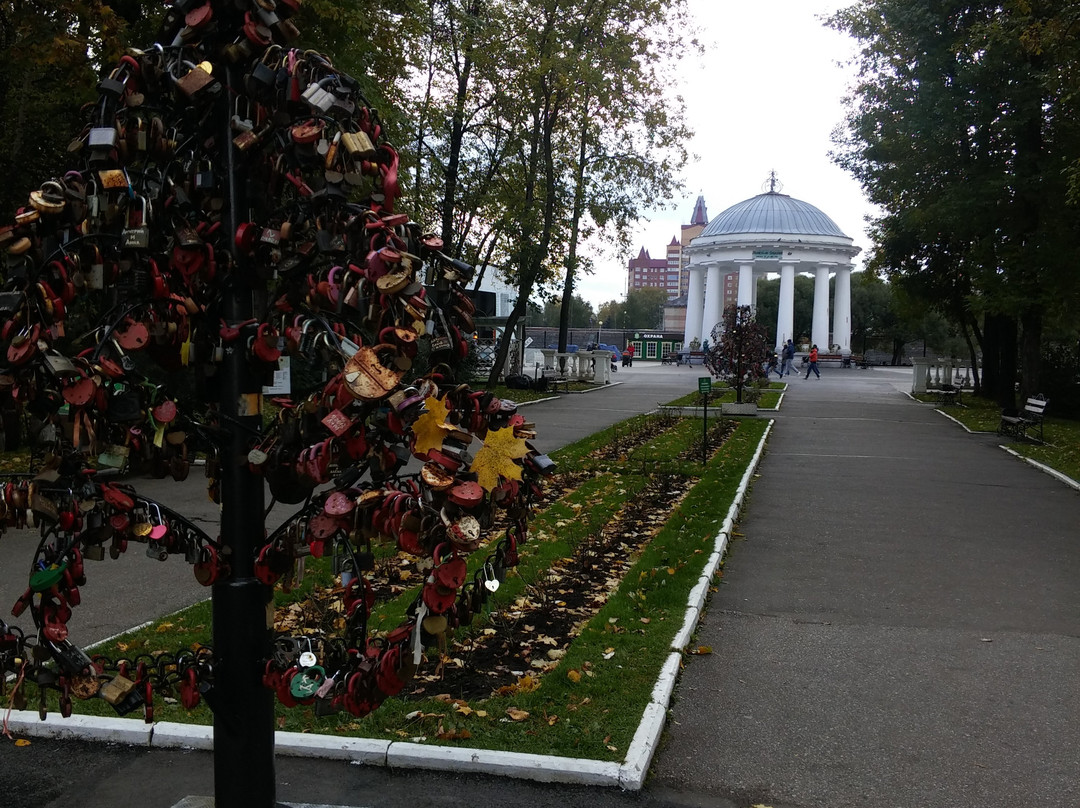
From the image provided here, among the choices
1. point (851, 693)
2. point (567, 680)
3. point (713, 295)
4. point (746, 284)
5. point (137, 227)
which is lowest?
point (851, 693)

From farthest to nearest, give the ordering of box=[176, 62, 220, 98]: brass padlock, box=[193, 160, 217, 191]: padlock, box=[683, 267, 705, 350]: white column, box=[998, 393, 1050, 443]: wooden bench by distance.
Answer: box=[683, 267, 705, 350]: white column → box=[998, 393, 1050, 443]: wooden bench → box=[193, 160, 217, 191]: padlock → box=[176, 62, 220, 98]: brass padlock

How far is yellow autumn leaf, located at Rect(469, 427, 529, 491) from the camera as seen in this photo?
2512 mm

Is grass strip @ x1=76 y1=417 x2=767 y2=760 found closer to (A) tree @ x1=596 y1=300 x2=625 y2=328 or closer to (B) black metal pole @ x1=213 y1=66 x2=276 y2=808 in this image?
(B) black metal pole @ x1=213 y1=66 x2=276 y2=808

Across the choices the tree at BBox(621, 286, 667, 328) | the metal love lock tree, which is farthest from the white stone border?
the tree at BBox(621, 286, 667, 328)

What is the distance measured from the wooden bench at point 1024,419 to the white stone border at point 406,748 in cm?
1781

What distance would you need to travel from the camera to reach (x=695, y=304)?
85.0 metres

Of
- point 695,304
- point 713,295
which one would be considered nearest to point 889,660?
point 713,295

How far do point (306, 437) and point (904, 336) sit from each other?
8302 centimetres

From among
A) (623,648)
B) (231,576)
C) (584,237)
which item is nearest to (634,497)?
(623,648)

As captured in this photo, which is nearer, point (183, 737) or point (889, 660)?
point (183, 737)

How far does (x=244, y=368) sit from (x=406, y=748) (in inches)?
91.1

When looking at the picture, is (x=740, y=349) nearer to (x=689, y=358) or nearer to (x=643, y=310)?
(x=689, y=358)

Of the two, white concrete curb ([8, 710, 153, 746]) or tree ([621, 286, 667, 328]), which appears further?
tree ([621, 286, 667, 328])

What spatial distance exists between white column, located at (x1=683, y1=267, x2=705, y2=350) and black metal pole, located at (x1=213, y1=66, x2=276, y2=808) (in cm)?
8279
